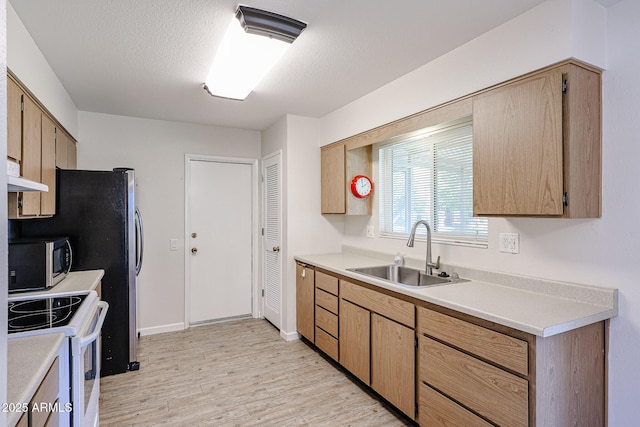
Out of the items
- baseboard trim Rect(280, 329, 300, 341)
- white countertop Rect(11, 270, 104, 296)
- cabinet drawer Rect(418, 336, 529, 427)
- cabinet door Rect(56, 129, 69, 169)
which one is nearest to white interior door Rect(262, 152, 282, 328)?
baseboard trim Rect(280, 329, 300, 341)

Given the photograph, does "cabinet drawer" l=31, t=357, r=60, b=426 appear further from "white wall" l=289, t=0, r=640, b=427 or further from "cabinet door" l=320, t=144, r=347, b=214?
"cabinet door" l=320, t=144, r=347, b=214

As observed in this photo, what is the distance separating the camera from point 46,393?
1.15 m

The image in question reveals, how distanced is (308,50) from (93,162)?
104 inches

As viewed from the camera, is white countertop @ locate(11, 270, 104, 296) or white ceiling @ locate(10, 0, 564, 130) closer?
white ceiling @ locate(10, 0, 564, 130)

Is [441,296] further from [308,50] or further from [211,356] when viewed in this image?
[211,356]

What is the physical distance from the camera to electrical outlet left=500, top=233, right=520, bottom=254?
6.56 ft

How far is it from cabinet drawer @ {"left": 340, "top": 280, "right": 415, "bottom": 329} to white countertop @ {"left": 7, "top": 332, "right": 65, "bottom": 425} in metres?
1.68

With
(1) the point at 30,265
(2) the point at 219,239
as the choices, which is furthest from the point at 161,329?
(1) the point at 30,265

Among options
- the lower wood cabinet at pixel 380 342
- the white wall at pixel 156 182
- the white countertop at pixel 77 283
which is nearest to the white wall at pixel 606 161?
the lower wood cabinet at pixel 380 342

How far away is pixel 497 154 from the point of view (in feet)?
6.02

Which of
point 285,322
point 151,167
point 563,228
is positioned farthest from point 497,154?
point 151,167

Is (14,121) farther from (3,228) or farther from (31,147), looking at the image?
(3,228)

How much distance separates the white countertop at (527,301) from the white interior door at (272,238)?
1718mm

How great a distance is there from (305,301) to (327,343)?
0.50 meters
